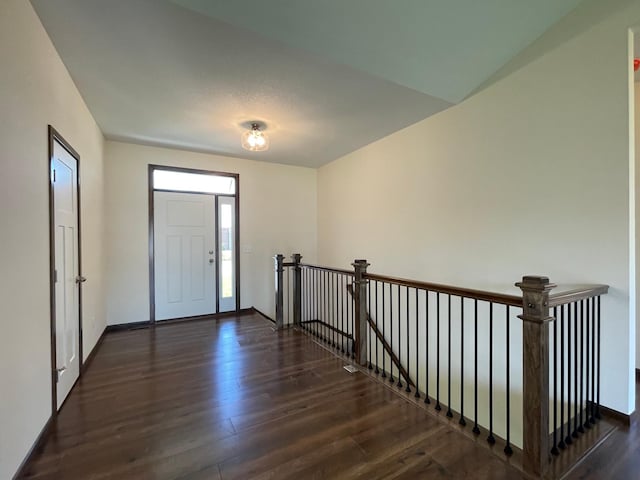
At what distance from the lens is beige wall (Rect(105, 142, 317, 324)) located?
4.00m

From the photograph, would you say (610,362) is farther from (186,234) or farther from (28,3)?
(186,234)

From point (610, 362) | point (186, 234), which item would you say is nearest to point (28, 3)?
point (186, 234)

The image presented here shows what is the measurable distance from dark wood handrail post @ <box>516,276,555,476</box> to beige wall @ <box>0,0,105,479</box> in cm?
260

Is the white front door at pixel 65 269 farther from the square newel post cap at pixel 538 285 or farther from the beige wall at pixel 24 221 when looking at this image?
the square newel post cap at pixel 538 285

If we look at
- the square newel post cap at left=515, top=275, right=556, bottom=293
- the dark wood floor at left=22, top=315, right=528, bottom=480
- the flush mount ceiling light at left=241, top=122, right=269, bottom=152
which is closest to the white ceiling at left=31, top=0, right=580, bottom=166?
the flush mount ceiling light at left=241, top=122, right=269, bottom=152

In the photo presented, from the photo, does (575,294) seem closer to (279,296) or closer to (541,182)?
(541,182)

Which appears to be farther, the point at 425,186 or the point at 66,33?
the point at 425,186

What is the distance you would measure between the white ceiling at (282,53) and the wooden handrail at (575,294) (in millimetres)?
1912

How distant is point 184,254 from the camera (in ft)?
14.6

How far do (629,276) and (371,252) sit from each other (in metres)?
2.73

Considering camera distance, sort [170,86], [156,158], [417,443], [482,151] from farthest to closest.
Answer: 1. [156,158]
2. [482,151]
3. [170,86]
4. [417,443]

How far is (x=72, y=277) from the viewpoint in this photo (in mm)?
2461

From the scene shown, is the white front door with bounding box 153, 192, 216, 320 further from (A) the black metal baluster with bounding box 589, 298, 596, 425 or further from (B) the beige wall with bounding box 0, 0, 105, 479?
(A) the black metal baluster with bounding box 589, 298, 596, 425

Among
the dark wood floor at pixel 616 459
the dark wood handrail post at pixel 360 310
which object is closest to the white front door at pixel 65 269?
the dark wood handrail post at pixel 360 310
